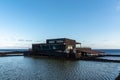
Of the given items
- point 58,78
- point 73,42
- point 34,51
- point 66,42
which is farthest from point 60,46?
point 58,78

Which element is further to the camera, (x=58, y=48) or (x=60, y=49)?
(x=58, y=48)

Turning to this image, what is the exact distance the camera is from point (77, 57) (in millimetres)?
53719

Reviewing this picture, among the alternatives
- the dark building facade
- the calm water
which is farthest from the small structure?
the calm water

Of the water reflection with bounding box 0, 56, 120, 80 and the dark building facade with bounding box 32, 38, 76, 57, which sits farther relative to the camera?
the dark building facade with bounding box 32, 38, 76, 57

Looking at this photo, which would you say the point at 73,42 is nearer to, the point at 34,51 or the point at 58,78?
the point at 34,51

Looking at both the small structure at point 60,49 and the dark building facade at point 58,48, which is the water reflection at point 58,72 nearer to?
the small structure at point 60,49

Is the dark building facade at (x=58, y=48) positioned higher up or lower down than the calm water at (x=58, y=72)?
higher up

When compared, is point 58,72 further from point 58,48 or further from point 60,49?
point 58,48

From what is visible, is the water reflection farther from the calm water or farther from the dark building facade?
the dark building facade

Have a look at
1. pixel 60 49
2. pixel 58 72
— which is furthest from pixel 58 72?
pixel 60 49

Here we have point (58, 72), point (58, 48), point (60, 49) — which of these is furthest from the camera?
point (58, 48)

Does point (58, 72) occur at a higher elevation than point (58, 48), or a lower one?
lower

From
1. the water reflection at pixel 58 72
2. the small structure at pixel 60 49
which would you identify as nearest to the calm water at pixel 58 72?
the water reflection at pixel 58 72

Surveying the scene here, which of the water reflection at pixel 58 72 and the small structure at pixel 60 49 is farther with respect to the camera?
the small structure at pixel 60 49
